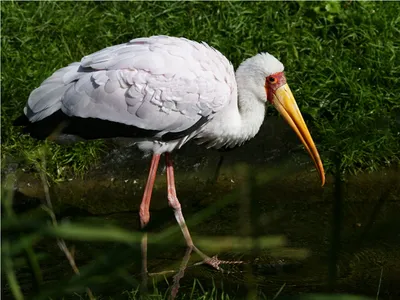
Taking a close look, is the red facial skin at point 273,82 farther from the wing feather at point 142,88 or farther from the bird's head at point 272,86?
the wing feather at point 142,88

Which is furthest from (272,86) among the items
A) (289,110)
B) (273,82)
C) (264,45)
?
(264,45)

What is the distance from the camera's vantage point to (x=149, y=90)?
13.6 feet

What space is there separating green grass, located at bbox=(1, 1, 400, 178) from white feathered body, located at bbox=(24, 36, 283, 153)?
3.09ft

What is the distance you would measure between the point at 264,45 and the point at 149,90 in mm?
1859

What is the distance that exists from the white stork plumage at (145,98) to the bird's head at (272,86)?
3.4 inches

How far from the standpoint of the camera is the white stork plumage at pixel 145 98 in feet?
13.5

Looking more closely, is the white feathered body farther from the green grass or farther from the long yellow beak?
the green grass

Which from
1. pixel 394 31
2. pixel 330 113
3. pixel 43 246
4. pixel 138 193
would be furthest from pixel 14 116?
pixel 394 31

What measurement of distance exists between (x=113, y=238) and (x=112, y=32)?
5432mm

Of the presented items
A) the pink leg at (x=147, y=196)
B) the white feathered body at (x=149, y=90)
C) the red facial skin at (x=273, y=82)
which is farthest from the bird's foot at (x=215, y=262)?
the red facial skin at (x=273, y=82)

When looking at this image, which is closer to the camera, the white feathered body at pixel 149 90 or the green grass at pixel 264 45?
the white feathered body at pixel 149 90

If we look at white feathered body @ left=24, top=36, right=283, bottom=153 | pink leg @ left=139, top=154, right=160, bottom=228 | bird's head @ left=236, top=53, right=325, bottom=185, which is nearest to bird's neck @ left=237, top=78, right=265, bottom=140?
bird's head @ left=236, top=53, right=325, bottom=185

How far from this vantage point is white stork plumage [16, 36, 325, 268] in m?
4.12

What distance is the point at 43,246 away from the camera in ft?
14.0
